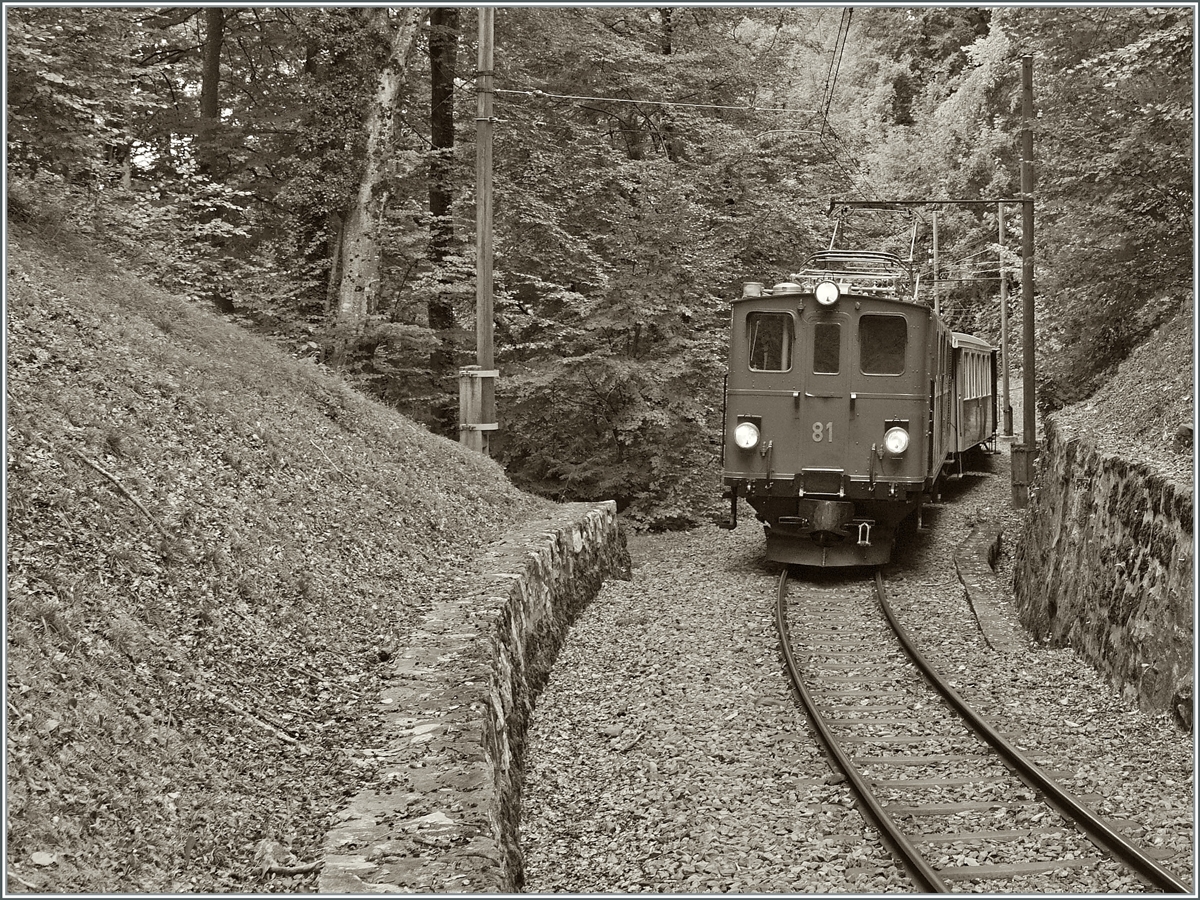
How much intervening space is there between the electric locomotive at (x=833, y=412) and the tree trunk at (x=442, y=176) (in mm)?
6125

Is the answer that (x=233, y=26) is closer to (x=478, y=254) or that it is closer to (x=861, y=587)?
(x=478, y=254)

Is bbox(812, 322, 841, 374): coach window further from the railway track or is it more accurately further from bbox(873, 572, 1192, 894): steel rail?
bbox(873, 572, 1192, 894): steel rail

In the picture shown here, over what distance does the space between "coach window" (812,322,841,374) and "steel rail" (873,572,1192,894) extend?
520cm

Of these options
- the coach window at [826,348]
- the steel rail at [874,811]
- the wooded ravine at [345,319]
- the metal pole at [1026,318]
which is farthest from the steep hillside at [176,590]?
the metal pole at [1026,318]

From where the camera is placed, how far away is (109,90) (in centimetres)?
1038

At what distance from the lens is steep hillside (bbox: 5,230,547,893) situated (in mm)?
4707

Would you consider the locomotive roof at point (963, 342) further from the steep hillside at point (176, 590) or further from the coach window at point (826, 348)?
the steep hillside at point (176, 590)

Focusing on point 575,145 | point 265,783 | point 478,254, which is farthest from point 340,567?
point 575,145

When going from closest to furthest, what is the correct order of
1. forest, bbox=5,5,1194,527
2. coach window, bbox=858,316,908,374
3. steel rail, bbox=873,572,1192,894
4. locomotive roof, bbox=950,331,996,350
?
steel rail, bbox=873,572,1192,894
forest, bbox=5,5,1194,527
coach window, bbox=858,316,908,374
locomotive roof, bbox=950,331,996,350

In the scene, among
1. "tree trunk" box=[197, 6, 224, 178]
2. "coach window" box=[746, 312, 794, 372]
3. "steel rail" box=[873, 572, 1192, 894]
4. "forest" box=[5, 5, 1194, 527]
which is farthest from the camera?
"tree trunk" box=[197, 6, 224, 178]

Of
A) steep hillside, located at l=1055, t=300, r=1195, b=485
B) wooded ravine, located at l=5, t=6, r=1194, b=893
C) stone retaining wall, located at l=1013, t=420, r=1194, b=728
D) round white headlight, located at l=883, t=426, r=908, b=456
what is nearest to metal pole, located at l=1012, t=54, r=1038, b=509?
wooded ravine, located at l=5, t=6, r=1194, b=893

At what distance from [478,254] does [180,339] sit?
16.7 feet

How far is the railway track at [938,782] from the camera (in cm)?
611

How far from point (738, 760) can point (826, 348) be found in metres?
7.43
